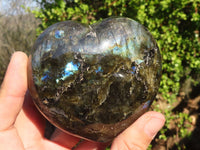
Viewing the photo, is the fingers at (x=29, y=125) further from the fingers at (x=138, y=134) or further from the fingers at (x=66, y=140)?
the fingers at (x=138, y=134)

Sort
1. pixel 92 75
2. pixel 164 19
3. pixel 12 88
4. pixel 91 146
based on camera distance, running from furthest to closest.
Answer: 1. pixel 164 19
2. pixel 91 146
3. pixel 12 88
4. pixel 92 75

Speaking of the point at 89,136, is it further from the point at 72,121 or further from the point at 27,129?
the point at 27,129

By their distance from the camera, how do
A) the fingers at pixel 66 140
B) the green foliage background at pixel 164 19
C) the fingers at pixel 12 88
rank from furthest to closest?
the green foliage background at pixel 164 19, the fingers at pixel 66 140, the fingers at pixel 12 88

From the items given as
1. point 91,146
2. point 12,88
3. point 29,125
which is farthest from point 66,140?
point 12,88

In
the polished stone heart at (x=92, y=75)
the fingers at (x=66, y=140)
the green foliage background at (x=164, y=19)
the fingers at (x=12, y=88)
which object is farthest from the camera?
the green foliage background at (x=164, y=19)

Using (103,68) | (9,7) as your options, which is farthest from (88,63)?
(9,7)

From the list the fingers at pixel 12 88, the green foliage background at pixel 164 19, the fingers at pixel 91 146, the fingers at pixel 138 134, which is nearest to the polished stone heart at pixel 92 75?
the fingers at pixel 138 134

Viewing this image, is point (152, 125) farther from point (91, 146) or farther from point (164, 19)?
point (164, 19)
